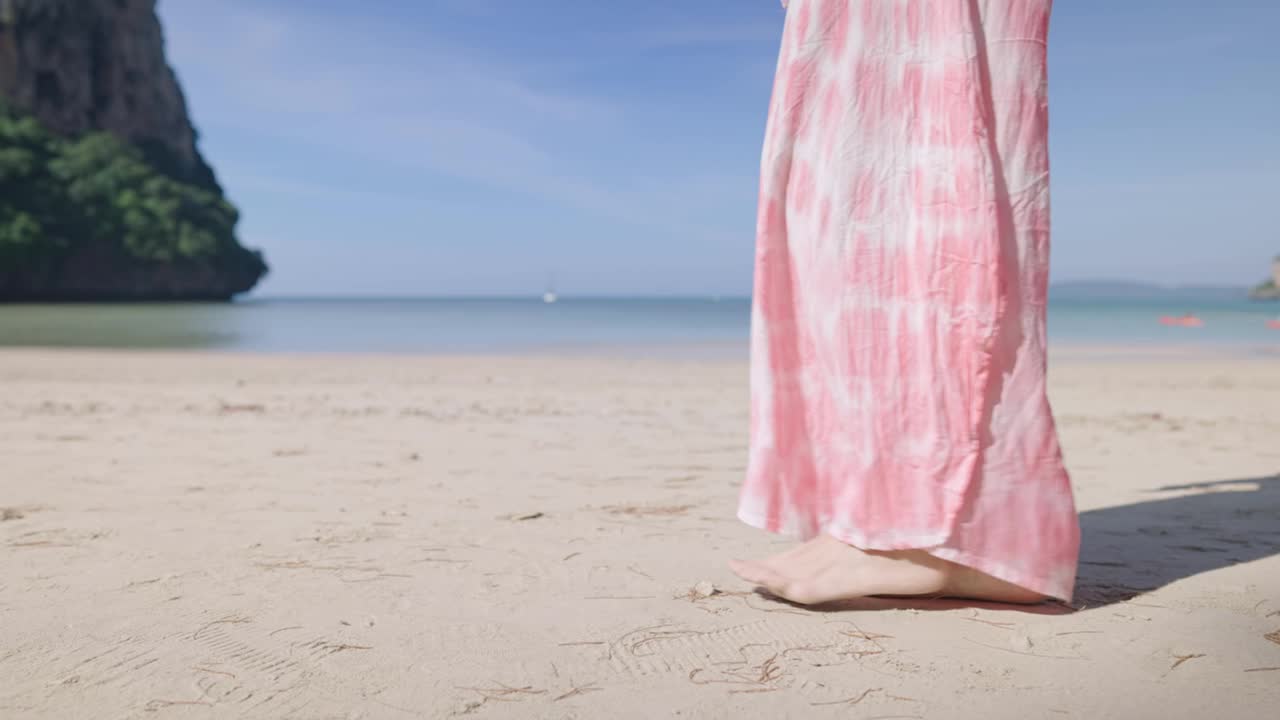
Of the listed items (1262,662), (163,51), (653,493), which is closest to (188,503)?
(653,493)

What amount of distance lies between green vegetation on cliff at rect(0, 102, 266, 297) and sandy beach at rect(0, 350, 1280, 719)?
167 ft

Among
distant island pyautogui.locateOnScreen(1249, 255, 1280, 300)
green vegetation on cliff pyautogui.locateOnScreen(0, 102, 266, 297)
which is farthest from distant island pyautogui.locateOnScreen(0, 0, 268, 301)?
distant island pyautogui.locateOnScreen(1249, 255, 1280, 300)

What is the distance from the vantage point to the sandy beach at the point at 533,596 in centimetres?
168

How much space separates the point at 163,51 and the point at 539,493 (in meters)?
78.6

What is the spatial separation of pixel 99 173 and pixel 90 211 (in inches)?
110

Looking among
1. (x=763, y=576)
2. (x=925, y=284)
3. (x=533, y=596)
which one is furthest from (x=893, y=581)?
(x=533, y=596)

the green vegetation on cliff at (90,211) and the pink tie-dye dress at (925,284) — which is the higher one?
the green vegetation on cliff at (90,211)

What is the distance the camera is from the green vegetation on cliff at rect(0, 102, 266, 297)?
4566 centimetres

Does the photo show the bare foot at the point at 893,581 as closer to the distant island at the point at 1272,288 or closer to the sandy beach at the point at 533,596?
the sandy beach at the point at 533,596

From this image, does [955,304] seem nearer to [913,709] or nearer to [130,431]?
[913,709]

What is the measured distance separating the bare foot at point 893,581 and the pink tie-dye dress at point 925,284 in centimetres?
8

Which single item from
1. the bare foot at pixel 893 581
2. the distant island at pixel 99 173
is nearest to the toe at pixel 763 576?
the bare foot at pixel 893 581

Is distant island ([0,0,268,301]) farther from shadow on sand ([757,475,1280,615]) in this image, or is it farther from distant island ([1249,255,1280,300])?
distant island ([1249,255,1280,300])

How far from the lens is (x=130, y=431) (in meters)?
5.52
